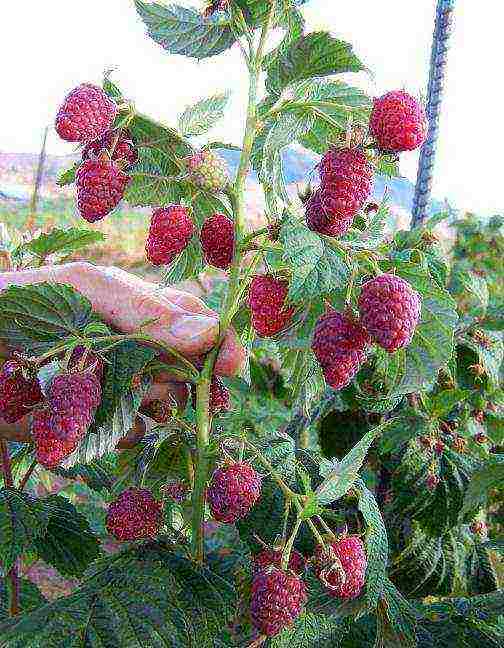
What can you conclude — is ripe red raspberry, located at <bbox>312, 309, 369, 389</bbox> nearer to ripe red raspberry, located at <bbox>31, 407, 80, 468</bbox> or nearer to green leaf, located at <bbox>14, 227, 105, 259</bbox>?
ripe red raspberry, located at <bbox>31, 407, 80, 468</bbox>

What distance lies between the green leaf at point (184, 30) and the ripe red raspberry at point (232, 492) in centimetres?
50

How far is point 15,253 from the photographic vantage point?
58.6 inches

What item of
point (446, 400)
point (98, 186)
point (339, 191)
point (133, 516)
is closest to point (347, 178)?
point (339, 191)

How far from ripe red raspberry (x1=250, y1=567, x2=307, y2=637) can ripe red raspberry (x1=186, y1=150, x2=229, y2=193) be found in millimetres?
436

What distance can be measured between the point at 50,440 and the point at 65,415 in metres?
0.04

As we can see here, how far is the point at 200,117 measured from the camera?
34.5 inches

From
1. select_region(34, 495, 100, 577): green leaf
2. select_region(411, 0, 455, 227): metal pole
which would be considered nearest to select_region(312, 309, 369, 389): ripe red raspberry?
select_region(34, 495, 100, 577): green leaf

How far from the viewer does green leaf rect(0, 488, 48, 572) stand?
955 mm

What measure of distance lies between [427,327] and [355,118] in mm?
243

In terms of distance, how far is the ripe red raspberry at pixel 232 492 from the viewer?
810mm

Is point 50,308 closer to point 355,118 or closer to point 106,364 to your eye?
point 106,364

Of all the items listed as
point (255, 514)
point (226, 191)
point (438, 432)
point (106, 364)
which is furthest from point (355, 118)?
point (438, 432)

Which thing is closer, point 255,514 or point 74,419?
point 74,419

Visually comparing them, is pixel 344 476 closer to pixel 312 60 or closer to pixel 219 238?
pixel 219 238
